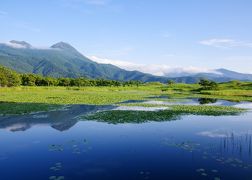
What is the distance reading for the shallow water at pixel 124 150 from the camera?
758 inches

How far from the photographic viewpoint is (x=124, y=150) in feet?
82.9

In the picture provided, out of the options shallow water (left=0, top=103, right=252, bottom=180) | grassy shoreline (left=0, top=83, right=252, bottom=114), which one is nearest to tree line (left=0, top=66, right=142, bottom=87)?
grassy shoreline (left=0, top=83, right=252, bottom=114)

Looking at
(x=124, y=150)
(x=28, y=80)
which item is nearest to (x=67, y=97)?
(x=124, y=150)

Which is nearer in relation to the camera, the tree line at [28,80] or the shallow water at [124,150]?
the shallow water at [124,150]

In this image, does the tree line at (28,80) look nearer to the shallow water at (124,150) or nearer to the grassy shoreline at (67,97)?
the grassy shoreline at (67,97)

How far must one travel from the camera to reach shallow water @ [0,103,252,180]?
19266 millimetres

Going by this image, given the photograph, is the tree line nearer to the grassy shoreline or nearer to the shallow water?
the grassy shoreline

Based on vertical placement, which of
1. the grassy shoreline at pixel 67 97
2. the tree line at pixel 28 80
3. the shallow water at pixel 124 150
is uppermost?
the tree line at pixel 28 80

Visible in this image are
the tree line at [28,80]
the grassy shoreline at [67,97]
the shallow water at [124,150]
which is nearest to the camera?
the shallow water at [124,150]

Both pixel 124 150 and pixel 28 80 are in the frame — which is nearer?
pixel 124 150

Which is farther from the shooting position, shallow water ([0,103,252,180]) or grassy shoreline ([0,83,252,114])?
A: grassy shoreline ([0,83,252,114])

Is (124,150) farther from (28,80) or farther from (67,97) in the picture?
(28,80)

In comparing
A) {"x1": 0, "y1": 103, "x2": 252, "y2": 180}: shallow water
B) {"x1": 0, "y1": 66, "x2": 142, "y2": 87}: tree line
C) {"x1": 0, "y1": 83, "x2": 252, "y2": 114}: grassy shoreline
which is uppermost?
{"x1": 0, "y1": 66, "x2": 142, "y2": 87}: tree line

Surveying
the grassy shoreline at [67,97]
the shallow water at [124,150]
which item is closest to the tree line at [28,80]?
the grassy shoreline at [67,97]
